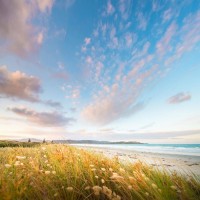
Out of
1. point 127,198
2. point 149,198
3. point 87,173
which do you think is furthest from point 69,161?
point 149,198

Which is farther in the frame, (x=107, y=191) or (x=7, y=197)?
(x=107, y=191)

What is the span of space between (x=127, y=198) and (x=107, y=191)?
67 cm

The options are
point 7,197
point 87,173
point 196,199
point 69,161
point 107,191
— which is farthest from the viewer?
point 69,161

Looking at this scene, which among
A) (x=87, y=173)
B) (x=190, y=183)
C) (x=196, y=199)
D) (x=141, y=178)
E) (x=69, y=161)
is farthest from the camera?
(x=69, y=161)

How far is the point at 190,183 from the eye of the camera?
14.7 ft

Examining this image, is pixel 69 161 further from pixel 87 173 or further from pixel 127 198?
pixel 127 198

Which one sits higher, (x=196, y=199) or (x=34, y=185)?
(x=34, y=185)

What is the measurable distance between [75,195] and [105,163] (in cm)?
202

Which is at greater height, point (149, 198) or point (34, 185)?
point (34, 185)

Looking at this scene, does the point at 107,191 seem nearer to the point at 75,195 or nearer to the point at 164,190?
the point at 75,195

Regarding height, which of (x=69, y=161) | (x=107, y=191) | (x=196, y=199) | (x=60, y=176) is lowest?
(x=196, y=199)

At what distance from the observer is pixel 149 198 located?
11.6 feet

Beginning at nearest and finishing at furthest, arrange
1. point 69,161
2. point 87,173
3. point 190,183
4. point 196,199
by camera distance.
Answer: point 196,199 < point 190,183 < point 87,173 < point 69,161

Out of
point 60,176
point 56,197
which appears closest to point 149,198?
point 56,197
